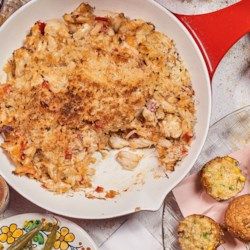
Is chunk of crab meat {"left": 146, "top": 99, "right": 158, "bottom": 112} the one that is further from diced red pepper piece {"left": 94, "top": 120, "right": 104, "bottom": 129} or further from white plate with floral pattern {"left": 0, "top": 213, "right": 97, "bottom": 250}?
white plate with floral pattern {"left": 0, "top": 213, "right": 97, "bottom": 250}

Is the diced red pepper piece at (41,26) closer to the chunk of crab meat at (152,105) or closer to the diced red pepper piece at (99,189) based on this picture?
the chunk of crab meat at (152,105)

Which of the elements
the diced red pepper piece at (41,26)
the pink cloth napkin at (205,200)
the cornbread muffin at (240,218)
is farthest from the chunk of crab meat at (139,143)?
the diced red pepper piece at (41,26)

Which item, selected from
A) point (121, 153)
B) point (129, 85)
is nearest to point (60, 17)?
point (129, 85)

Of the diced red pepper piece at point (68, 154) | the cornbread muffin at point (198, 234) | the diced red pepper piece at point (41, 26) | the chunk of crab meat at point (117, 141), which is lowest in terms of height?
the cornbread muffin at point (198, 234)

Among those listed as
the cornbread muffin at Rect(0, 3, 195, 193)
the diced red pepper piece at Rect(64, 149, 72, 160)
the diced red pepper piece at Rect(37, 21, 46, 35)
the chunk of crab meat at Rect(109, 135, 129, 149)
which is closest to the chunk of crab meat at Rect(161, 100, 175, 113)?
the cornbread muffin at Rect(0, 3, 195, 193)

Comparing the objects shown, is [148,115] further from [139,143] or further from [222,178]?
[222,178]

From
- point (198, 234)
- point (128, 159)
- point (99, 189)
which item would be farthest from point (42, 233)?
point (198, 234)

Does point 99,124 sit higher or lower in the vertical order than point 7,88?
lower

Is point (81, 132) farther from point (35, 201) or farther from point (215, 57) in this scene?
point (215, 57)
